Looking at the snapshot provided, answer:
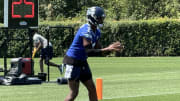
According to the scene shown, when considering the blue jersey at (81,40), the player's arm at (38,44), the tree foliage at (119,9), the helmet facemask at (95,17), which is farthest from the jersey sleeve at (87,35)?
the tree foliage at (119,9)

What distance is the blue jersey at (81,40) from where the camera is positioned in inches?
363

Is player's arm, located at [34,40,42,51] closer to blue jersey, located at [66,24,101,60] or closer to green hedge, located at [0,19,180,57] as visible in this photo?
blue jersey, located at [66,24,101,60]

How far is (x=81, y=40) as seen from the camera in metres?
9.34

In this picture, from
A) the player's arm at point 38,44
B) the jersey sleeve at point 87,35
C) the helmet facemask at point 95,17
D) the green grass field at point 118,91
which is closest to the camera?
the jersey sleeve at point 87,35

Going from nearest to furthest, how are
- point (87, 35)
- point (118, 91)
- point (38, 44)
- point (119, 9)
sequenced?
point (87, 35) < point (118, 91) < point (38, 44) < point (119, 9)

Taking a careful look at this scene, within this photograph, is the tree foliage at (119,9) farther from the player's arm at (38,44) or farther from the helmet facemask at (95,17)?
the helmet facemask at (95,17)

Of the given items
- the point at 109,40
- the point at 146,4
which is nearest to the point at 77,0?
the point at 146,4

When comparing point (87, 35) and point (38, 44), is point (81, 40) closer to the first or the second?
point (87, 35)

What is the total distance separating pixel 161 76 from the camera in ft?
66.7

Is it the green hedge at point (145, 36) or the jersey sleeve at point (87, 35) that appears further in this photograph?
the green hedge at point (145, 36)

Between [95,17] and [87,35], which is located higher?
[95,17]

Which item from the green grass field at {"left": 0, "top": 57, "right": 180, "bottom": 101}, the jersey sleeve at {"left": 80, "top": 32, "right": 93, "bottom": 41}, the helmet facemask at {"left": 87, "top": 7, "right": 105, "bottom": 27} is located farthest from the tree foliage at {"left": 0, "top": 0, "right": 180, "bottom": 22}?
the jersey sleeve at {"left": 80, "top": 32, "right": 93, "bottom": 41}

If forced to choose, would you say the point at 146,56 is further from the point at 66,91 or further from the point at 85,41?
the point at 85,41

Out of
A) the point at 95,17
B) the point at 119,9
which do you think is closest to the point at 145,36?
the point at 119,9
